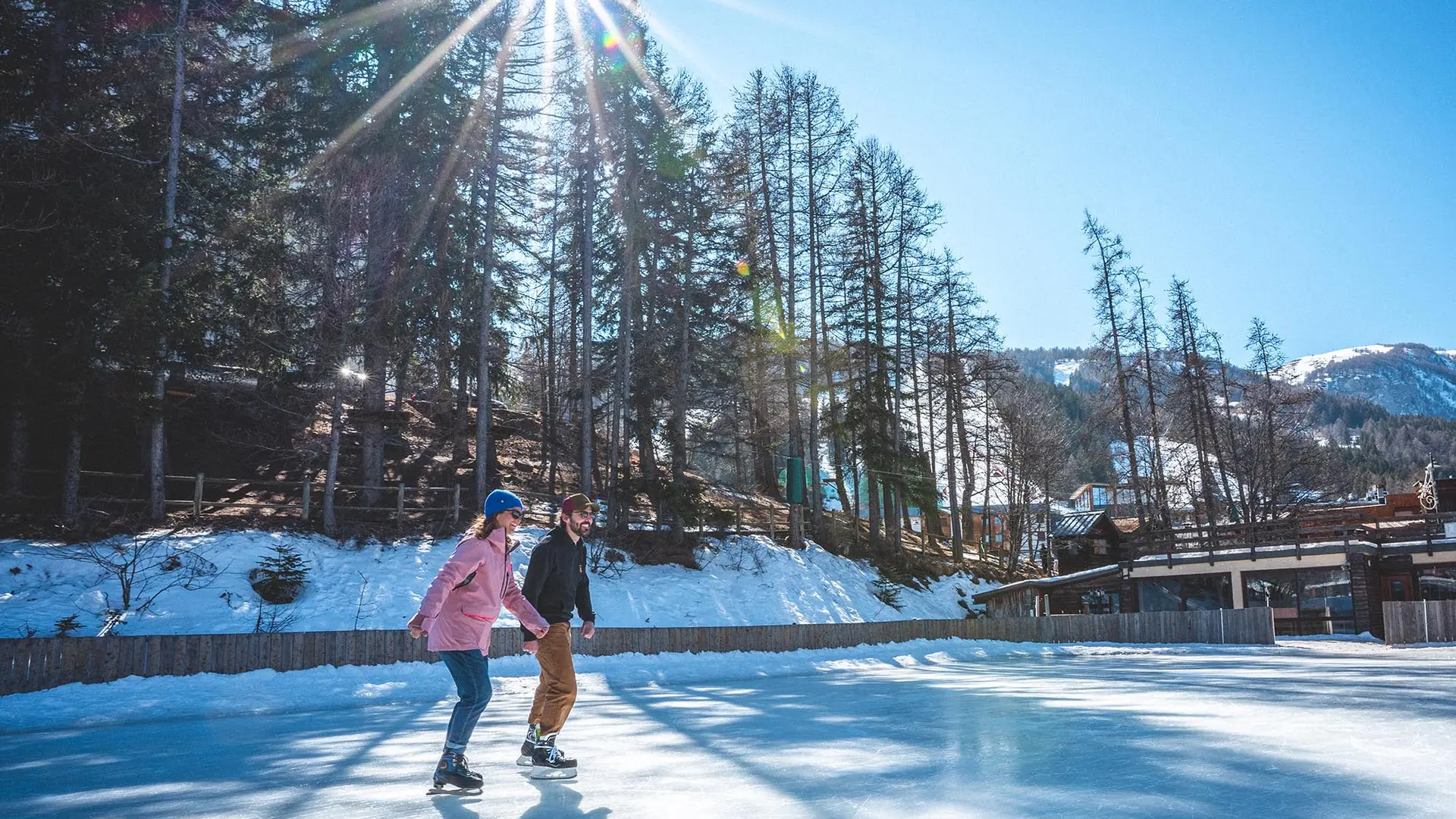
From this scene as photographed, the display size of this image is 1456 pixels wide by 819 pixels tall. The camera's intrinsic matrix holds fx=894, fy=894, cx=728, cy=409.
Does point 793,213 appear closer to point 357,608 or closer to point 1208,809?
point 357,608

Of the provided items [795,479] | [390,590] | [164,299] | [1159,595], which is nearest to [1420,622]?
[1159,595]

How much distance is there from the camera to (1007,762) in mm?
6828

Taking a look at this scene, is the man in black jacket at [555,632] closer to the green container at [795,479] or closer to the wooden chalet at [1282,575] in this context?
the green container at [795,479]

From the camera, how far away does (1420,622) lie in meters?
24.6

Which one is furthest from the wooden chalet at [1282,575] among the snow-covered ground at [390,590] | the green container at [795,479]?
the green container at [795,479]

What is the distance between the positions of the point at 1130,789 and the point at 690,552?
20.7 metres

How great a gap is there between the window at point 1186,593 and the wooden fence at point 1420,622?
262 inches

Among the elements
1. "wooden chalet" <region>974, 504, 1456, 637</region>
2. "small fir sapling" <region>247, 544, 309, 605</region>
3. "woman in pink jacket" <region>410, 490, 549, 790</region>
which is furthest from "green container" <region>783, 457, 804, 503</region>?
"woman in pink jacket" <region>410, 490, 549, 790</region>

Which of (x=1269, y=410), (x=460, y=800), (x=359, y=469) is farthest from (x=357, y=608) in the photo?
(x=1269, y=410)

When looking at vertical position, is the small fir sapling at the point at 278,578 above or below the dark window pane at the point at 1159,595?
above

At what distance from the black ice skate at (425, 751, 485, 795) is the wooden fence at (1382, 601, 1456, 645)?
2732 centimetres

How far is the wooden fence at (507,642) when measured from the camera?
11703 mm

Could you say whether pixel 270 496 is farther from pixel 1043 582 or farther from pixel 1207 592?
pixel 1207 592

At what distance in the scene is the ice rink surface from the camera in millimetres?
5449
